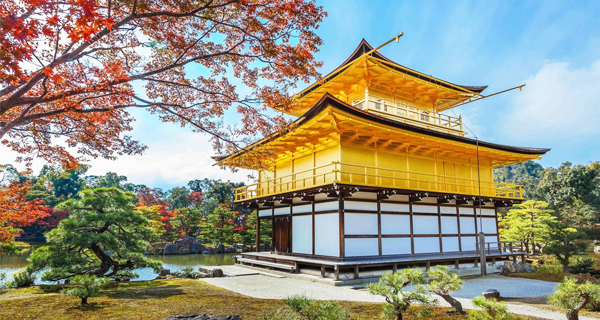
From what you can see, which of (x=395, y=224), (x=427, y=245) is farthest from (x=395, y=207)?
(x=427, y=245)

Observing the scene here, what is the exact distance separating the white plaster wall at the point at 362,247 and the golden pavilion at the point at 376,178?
1.4 inches

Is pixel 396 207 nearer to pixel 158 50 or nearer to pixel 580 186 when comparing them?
pixel 158 50

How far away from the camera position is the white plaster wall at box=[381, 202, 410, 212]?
1291 cm

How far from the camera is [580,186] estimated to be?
38.9 meters

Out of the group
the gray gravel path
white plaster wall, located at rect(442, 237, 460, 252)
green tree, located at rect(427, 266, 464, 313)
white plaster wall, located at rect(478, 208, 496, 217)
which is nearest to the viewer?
green tree, located at rect(427, 266, 464, 313)

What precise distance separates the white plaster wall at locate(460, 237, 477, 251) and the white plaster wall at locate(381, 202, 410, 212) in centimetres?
387

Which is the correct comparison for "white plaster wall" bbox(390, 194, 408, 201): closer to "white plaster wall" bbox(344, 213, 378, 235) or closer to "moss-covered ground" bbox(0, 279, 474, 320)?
"white plaster wall" bbox(344, 213, 378, 235)

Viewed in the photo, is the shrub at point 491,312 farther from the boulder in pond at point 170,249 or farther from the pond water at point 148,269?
the boulder in pond at point 170,249

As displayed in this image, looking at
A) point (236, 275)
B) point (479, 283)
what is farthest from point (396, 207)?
point (236, 275)

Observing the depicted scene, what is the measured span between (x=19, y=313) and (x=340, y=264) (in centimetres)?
800

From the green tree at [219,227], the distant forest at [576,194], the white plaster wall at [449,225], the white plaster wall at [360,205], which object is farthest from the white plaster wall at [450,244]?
the distant forest at [576,194]

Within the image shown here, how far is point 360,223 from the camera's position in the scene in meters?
12.2


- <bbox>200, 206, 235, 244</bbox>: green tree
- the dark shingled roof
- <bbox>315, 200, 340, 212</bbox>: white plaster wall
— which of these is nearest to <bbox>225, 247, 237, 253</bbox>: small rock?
<bbox>200, 206, 235, 244</bbox>: green tree

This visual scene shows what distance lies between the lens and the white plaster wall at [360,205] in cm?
1195
